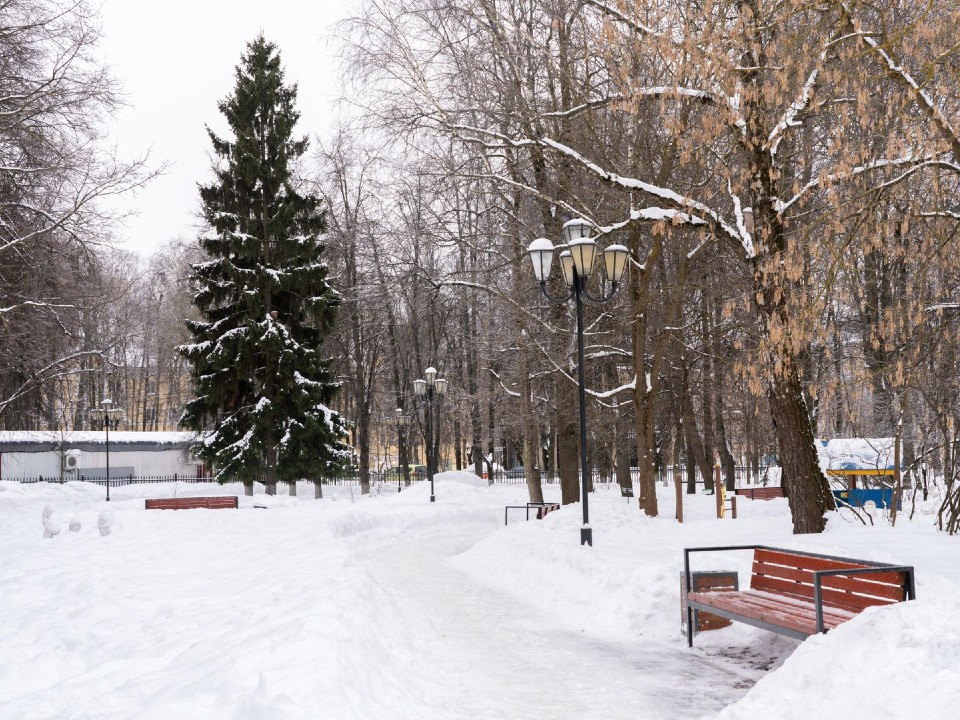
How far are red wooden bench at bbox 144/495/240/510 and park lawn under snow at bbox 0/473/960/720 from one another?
24.3 ft

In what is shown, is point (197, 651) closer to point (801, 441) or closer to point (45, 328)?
point (801, 441)

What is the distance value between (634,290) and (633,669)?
1385 centimetres

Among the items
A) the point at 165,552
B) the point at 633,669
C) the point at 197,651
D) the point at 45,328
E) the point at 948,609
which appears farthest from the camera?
the point at 45,328

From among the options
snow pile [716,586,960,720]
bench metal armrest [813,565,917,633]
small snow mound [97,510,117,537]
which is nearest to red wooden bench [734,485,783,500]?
small snow mound [97,510,117,537]

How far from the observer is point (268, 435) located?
3391 centimetres

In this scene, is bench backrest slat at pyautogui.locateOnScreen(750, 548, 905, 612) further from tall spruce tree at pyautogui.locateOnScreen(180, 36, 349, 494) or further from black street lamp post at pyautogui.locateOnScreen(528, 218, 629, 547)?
tall spruce tree at pyautogui.locateOnScreen(180, 36, 349, 494)

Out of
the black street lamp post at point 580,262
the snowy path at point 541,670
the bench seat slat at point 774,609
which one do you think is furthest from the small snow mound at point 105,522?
the bench seat slat at point 774,609

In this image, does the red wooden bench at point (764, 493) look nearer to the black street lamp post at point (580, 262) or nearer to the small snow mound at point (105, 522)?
the black street lamp post at point (580, 262)

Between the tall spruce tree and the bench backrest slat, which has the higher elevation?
the tall spruce tree

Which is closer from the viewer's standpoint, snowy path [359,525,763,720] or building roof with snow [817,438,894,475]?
snowy path [359,525,763,720]

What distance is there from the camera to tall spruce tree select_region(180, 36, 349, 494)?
33906 millimetres

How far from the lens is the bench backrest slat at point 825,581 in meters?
7.07

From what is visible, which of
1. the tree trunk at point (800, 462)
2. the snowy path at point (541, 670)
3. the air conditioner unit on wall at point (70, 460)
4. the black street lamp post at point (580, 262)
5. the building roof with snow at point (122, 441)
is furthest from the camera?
the building roof with snow at point (122, 441)

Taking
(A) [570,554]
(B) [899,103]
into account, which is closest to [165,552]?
(A) [570,554]
